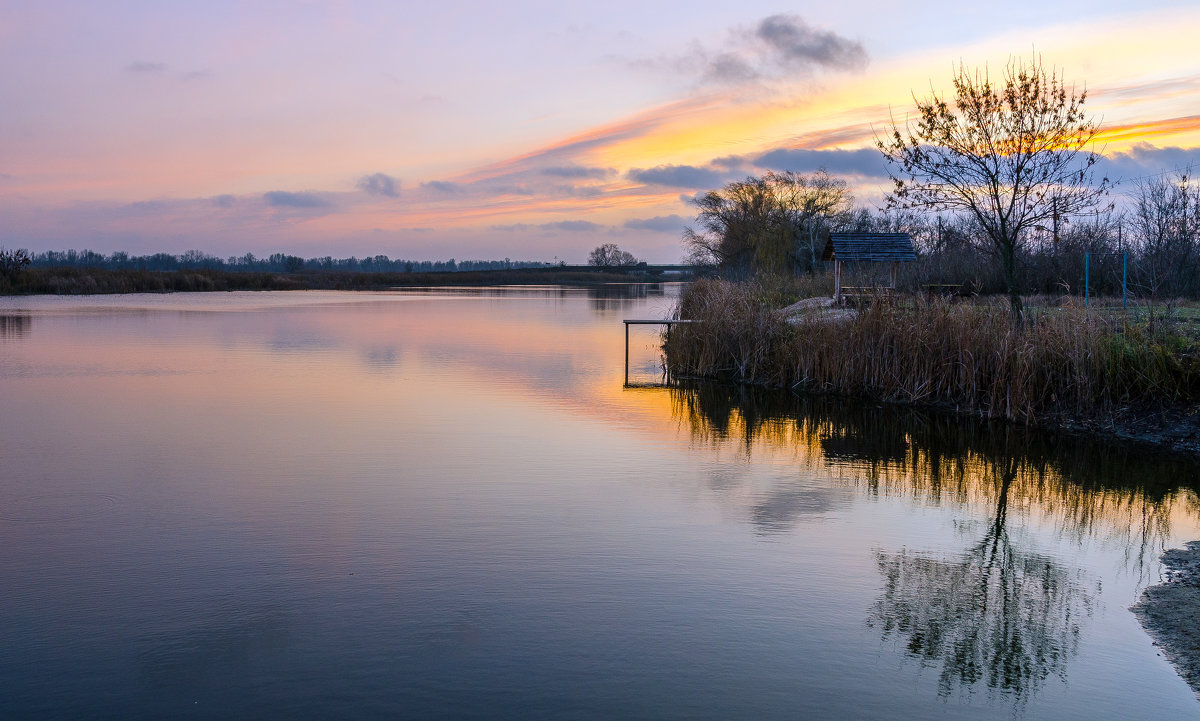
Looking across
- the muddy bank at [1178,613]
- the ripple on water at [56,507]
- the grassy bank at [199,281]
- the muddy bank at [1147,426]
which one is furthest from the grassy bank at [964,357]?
the grassy bank at [199,281]

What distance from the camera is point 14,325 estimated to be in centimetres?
2877

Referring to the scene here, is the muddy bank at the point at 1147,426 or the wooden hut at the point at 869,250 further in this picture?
the wooden hut at the point at 869,250

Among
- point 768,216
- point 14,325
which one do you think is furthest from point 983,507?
point 768,216

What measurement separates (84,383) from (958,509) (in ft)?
49.3

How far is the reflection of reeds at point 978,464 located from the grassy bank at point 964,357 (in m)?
0.64

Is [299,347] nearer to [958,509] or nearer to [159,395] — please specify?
[159,395]

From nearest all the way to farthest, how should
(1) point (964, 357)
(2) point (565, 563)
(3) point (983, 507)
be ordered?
(2) point (565, 563) < (3) point (983, 507) < (1) point (964, 357)

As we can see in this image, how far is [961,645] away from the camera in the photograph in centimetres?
548

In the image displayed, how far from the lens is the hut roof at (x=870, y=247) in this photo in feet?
87.7

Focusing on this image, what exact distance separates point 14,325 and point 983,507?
30660 mm

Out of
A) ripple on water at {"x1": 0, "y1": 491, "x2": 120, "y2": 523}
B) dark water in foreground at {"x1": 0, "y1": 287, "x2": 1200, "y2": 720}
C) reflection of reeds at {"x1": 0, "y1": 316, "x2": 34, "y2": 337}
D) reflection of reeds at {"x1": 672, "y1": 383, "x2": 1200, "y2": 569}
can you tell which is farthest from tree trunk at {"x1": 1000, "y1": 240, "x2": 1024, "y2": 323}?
reflection of reeds at {"x1": 0, "y1": 316, "x2": 34, "y2": 337}

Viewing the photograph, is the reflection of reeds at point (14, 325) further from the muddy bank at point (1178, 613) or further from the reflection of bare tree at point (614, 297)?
the muddy bank at point (1178, 613)

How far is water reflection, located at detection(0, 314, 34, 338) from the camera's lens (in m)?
25.6

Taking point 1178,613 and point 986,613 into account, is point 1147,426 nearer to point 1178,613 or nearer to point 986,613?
point 1178,613
